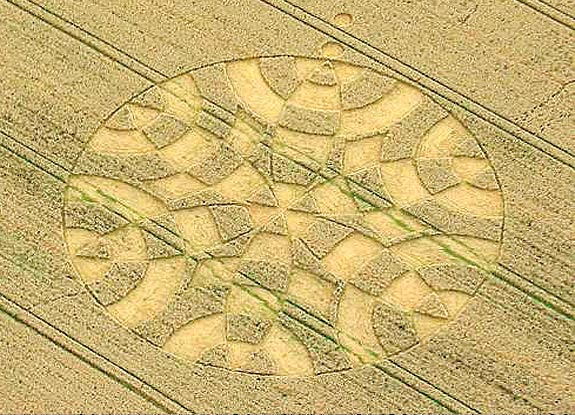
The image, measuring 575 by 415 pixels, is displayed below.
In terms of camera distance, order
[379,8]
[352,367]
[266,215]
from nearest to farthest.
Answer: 1. [352,367]
2. [266,215]
3. [379,8]

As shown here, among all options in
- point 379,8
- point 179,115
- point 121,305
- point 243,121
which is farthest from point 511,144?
point 121,305

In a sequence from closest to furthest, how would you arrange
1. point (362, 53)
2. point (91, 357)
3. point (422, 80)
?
point (91, 357) → point (422, 80) → point (362, 53)

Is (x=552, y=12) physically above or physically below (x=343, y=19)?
above

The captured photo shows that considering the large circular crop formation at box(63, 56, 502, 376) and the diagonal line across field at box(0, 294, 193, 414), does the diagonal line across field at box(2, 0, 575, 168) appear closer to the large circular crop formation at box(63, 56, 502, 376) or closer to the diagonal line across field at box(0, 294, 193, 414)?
the large circular crop formation at box(63, 56, 502, 376)

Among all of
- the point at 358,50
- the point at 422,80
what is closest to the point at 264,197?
the point at 358,50

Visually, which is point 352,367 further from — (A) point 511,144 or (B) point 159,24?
(B) point 159,24

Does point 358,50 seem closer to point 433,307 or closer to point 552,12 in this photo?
point 552,12
